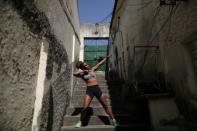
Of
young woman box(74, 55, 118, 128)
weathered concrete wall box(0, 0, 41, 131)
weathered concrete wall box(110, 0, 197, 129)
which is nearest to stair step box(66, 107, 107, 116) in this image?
young woman box(74, 55, 118, 128)

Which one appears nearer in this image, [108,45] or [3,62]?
[3,62]

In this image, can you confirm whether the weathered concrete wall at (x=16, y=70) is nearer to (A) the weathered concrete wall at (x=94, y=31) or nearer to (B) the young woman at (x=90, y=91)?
(B) the young woman at (x=90, y=91)

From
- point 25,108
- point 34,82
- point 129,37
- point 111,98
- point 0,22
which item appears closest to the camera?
point 0,22

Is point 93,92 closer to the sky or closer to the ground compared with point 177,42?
closer to the ground

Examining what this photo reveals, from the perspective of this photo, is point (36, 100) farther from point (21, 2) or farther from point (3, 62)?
point (21, 2)

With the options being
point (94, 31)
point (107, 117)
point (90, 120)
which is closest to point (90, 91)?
point (90, 120)

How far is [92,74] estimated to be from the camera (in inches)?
139

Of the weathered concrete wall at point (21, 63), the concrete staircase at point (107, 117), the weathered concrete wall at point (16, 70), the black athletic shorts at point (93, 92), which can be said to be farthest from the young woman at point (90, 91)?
the weathered concrete wall at point (16, 70)

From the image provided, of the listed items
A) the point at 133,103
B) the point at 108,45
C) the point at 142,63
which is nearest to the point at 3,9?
the point at 133,103

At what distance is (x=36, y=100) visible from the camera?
1.97m

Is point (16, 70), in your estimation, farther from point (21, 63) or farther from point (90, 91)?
point (90, 91)

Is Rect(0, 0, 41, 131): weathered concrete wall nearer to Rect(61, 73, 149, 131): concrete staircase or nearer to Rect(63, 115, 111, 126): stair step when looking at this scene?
Rect(61, 73, 149, 131): concrete staircase

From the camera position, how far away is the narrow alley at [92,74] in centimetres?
152

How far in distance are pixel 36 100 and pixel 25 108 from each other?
260 millimetres
